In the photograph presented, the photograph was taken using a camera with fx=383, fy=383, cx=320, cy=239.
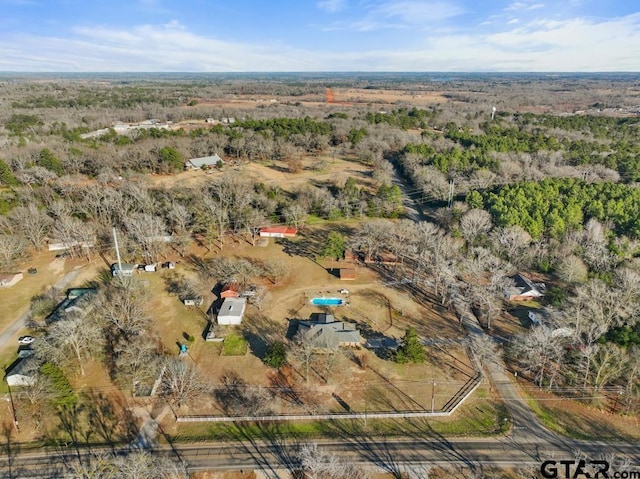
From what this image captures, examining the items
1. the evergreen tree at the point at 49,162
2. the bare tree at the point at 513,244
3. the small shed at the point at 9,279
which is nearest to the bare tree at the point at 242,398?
the small shed at the point at 9,279

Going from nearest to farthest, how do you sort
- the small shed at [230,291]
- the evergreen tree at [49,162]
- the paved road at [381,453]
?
1. the paved road at [381,453]
2. the small shed at [230,291]
3. the evergreen tree at [49,162]

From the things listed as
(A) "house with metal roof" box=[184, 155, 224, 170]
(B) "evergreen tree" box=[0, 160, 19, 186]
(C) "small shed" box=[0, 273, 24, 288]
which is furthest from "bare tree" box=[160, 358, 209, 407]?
(A) "house with metal roof" box=[184, 155, 224, 170]

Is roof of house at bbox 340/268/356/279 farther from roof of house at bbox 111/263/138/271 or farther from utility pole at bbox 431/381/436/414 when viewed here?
roof of house at bbox 111/263/138/271

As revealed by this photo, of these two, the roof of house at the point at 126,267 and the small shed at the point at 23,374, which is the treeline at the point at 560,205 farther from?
the small shed at the point at 23,374

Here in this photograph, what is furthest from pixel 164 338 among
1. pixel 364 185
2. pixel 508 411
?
pixel 364 185

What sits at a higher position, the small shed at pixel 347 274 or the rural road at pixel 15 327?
the small shed at pixel 347 274

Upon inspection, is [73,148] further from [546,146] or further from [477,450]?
[546,146]
